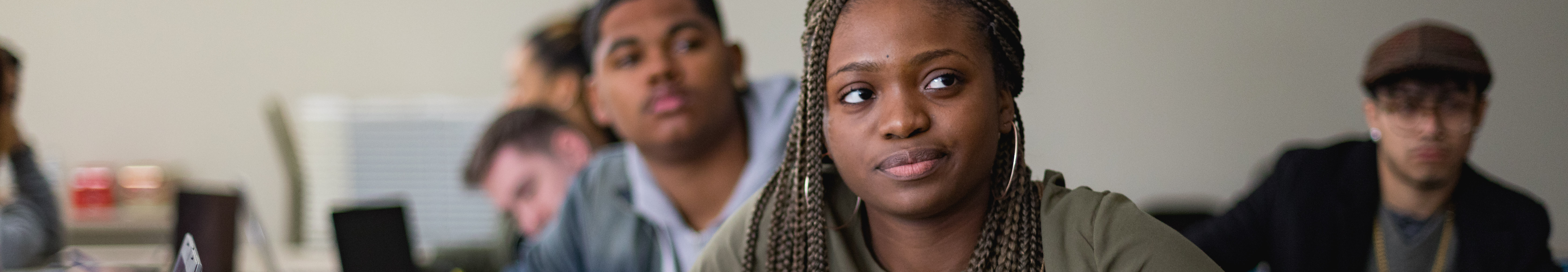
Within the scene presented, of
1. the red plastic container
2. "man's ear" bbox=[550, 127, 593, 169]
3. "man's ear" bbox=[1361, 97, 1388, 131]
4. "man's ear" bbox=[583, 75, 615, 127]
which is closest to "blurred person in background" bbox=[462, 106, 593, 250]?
"man's ear" bbox=[550, 127, 593, 169]

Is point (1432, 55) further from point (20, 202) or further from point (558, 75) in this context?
point (20, 202)

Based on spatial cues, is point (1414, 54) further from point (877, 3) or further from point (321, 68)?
point (321, 68)

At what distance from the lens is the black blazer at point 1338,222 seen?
1.42 metres

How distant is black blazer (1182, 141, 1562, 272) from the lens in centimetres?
142

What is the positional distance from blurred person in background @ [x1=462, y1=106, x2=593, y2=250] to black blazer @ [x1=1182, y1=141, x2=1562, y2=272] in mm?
1808

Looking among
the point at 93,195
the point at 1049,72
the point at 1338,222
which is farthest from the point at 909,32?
the point at 93,195

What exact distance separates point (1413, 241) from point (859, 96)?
1.07 meters

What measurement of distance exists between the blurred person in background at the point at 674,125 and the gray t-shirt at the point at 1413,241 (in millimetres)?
976

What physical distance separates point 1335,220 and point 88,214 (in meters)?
4.14

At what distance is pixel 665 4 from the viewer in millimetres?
1733

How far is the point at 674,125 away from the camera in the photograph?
5.60 ft

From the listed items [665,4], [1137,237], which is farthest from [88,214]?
[1137,237]

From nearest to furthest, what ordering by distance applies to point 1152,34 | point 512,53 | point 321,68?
1. point 1152,34
2. point 512,53
3. point 321,68

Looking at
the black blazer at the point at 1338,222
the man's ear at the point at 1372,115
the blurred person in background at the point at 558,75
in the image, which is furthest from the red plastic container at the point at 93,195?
the man's ear at the point at 1372,115
